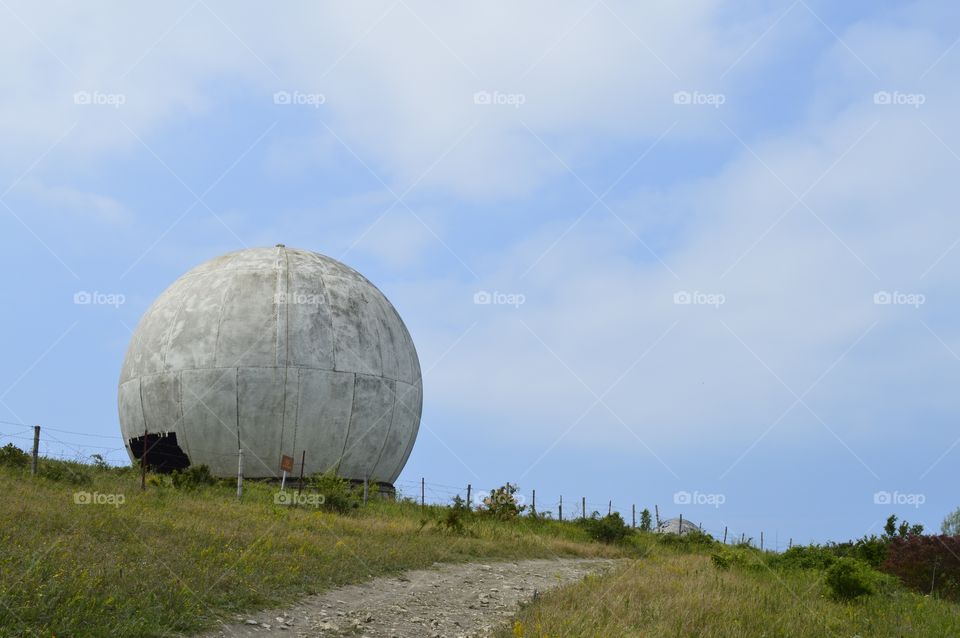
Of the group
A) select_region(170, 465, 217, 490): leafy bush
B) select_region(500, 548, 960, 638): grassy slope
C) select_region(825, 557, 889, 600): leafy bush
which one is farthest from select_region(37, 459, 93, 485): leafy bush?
select_region(825, 557, 889, 600): leafy bush

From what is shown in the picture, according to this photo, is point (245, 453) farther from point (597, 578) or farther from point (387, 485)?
point (597, 578)

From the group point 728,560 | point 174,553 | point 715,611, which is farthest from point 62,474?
point 715,611

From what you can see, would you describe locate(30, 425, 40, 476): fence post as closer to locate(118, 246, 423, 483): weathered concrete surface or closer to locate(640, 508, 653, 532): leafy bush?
locate(118, 246, 423, 483): weathered concrete surface

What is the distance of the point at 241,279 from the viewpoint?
2761 cm

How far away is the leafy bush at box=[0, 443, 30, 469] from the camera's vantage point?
70.1ft

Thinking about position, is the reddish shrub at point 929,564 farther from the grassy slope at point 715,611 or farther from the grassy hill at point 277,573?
the grassy slope at point 715,611

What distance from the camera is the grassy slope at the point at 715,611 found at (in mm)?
9484

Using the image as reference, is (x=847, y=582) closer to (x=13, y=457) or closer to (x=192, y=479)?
(x=192, y=479)

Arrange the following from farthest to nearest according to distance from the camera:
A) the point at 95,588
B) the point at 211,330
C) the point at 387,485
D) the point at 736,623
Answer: the point at 387,485 → the point at 211,330 → the point at 736,623 → the point at 95,588

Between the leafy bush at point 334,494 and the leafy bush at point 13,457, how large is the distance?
25.0ft

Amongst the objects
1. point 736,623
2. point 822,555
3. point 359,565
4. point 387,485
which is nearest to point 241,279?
point 387,485

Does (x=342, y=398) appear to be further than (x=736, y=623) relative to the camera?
Yes

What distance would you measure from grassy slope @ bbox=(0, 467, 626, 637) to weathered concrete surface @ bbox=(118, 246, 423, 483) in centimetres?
434

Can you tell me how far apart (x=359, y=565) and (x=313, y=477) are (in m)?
12.2
